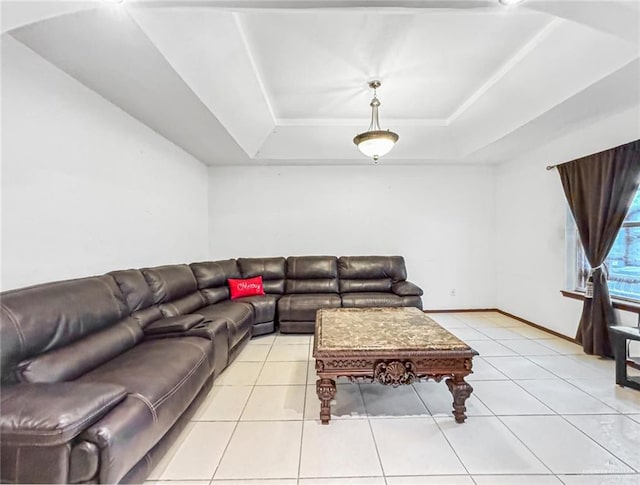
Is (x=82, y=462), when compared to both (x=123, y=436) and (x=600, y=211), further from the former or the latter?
(x=600, y=211)

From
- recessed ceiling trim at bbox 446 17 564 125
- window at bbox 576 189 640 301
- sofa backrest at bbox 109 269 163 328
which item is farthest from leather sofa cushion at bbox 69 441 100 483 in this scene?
window at bbox 576 189 640 301

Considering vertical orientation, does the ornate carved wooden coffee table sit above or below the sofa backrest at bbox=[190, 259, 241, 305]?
below

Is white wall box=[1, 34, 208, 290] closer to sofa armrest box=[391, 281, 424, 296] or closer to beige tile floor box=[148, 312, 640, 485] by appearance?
beige tile floor box=[148, 312, 640, 485]

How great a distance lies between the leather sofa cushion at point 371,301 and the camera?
3959 mm

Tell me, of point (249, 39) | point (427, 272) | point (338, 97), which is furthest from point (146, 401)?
point (427, 272)

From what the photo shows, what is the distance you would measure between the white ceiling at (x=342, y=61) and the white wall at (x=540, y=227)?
23cm

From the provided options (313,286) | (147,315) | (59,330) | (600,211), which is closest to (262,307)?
(313,286)

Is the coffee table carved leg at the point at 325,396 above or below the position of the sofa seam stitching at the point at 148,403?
below

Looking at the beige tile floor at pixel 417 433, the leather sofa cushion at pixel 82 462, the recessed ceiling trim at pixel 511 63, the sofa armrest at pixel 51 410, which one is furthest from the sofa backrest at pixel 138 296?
the recessed ceiling trim at pixel 511 63

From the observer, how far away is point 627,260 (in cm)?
300

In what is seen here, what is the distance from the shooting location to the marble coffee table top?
206cm

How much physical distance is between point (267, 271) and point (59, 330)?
292cm

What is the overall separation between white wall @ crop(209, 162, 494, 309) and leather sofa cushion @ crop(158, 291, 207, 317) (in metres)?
1.71

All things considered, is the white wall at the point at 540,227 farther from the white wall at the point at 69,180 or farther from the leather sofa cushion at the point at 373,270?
the white wall at the point at 69,180
